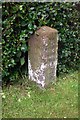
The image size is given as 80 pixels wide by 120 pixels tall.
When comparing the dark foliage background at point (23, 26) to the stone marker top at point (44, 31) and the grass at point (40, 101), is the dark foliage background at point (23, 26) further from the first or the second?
the grass at point (40, 101)

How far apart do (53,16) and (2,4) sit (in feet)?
2.92

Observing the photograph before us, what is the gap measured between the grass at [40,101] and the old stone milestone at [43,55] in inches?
6.3

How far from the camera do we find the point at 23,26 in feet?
13.8

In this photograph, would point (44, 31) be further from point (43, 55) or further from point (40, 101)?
point (40, 101)

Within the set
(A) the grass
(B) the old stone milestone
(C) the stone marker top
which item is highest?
(C) the stone marker top

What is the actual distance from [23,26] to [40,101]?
109 centimetres

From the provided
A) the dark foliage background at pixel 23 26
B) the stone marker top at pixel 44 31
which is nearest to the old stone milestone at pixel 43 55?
the stone marker top at pixel 44 31

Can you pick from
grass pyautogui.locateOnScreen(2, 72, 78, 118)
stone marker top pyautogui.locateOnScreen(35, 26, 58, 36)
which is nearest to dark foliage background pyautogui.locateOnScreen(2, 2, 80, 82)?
stone marker top pyautogui.locateOnScreen(35, 26, 58, 36)

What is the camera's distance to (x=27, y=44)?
4359 mm

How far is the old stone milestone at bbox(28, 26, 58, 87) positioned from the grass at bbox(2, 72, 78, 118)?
0.16 m

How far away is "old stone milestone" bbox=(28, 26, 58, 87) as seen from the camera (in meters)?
4.13

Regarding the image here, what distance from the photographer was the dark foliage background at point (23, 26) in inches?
161

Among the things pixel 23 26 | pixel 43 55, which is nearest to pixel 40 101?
pixel 43 55

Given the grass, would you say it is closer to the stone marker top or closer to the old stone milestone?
the old stone milestone
